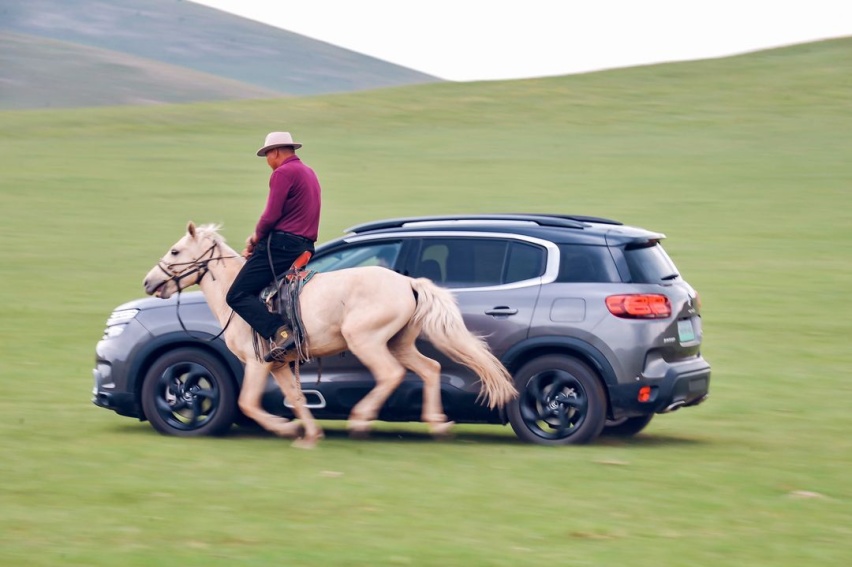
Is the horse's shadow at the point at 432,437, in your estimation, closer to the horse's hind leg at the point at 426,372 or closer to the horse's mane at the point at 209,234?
the horse's hind leg at the point at 426,372

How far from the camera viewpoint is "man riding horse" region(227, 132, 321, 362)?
9.77m

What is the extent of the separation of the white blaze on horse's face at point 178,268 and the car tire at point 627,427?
11.2 ft

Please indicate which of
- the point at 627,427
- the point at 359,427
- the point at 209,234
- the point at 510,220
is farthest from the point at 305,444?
the point at 627,427

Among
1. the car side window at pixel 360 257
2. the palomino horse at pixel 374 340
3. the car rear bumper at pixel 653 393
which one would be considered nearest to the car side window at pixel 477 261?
the car side window at pixel 360 257

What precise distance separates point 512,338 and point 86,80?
270ft

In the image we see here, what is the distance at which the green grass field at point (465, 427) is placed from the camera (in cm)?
707

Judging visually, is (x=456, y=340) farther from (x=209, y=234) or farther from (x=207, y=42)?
(x=207, y=42)

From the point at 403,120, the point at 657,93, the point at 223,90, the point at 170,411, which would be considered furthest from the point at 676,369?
the point at 223,90

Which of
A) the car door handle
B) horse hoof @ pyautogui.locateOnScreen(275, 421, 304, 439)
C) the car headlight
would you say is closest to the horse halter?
the car headlight

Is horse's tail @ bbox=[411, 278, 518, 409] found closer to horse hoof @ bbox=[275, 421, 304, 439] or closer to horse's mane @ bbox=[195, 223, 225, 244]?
horse hoof @ bbox=[275, 421, 304, 439]

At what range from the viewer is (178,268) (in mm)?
10281

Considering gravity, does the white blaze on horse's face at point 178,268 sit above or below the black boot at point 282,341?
above

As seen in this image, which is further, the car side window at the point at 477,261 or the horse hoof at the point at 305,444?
the car side window at the point at 477,261

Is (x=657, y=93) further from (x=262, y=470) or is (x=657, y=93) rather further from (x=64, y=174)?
(x=262, y=470)
